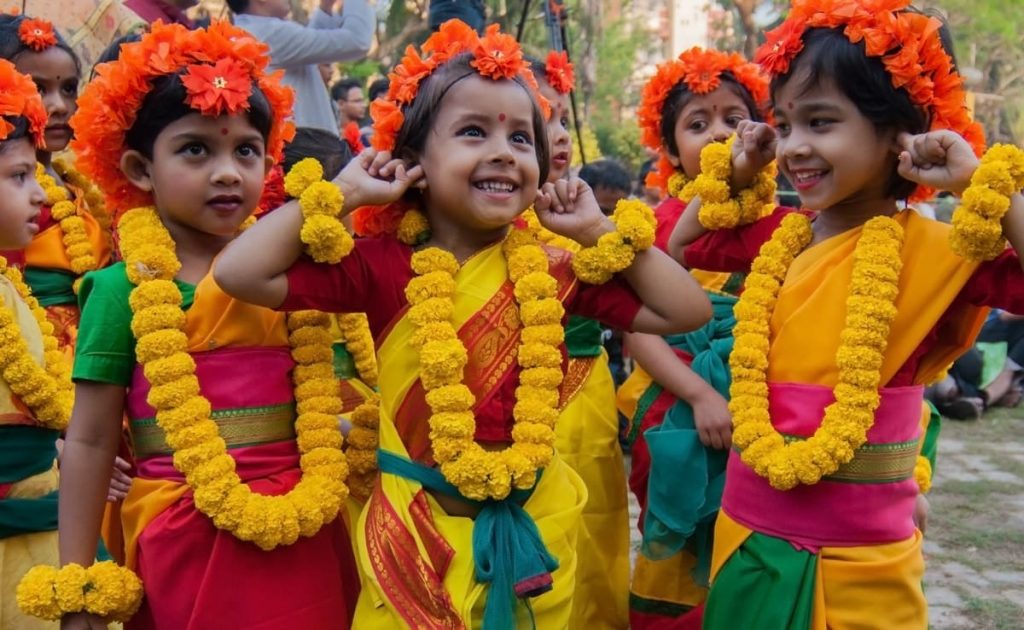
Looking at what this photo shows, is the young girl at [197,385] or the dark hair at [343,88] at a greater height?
the dark hair at [343,88]

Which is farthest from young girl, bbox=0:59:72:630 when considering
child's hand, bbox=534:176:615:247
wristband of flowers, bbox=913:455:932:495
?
wristband of flowers, bbox=913:455:932:495

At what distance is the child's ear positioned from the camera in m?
2.40

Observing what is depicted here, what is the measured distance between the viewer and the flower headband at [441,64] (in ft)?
7.19

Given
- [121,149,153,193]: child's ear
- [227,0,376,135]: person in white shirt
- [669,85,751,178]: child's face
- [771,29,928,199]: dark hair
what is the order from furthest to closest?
1. [227,0,376,135]: person in white shirt
2. [669,85,751,178]: child's face
3. [121,149,153,193]: child's ear
4. [771,29,928,199]: dark hair

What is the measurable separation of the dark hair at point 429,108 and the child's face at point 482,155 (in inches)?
0.7

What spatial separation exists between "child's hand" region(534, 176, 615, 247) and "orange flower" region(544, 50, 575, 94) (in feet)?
2.87

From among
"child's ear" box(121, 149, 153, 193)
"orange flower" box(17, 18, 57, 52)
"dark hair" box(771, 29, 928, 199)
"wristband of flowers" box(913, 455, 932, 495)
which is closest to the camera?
"dark hair" box(771, 29, 928, 199)

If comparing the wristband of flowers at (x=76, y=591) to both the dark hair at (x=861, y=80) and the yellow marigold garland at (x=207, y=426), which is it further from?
the dark hair at (x=861, y=80)

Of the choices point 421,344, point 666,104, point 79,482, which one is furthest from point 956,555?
point 79,482

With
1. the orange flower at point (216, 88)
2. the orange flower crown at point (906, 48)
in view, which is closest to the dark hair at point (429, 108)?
the orange flower at point (216, 88)

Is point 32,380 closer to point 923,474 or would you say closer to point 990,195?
point 990,195

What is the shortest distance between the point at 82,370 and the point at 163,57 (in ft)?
2.53

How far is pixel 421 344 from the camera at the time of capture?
2.11m

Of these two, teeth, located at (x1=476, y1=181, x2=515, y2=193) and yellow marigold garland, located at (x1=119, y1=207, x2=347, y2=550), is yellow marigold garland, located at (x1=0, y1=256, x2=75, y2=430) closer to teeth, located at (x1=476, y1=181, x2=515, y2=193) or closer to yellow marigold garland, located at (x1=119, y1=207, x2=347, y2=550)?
yellow marigold garland, located at (x1=119, y1=207, x2=347, y2=550)
